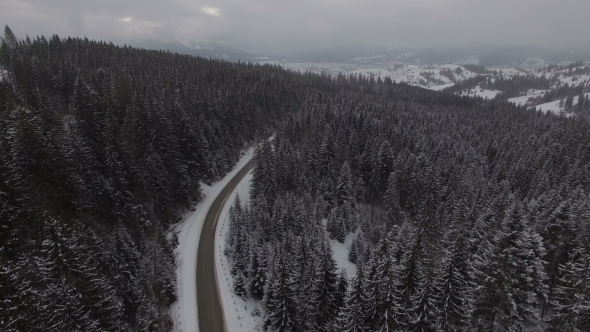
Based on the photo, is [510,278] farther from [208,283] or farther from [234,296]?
[208,283]

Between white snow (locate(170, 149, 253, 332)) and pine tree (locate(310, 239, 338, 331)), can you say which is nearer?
pine tree (locate(310, 239, 338, 331))

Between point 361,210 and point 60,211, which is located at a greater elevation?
point 60,211

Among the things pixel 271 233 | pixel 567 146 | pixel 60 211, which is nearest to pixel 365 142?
pixel 271 233

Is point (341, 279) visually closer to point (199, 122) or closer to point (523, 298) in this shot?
point (523, 298)

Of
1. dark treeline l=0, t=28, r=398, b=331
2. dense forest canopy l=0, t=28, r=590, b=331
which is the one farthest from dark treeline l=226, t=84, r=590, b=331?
dark treeline l=0, t=28, r=398, b=331

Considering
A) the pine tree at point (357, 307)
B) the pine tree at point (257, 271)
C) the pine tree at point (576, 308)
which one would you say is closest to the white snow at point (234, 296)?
the pine tree at point (257, 271)

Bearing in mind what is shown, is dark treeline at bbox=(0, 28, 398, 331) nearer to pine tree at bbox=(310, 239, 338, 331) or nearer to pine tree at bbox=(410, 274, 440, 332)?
pine tree at bbox=(310, 239, 338, 331)
